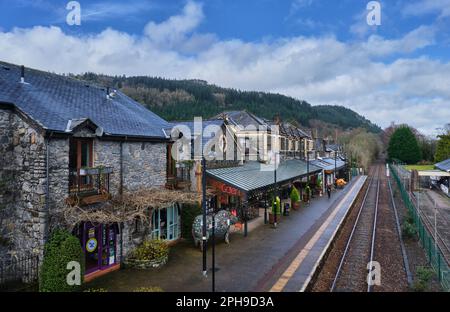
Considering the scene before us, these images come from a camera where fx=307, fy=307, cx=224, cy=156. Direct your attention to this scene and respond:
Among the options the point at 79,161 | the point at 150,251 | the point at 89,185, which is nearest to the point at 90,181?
the point at 89,185

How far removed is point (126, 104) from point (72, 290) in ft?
36.9

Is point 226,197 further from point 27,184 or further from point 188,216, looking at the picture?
point 27,184

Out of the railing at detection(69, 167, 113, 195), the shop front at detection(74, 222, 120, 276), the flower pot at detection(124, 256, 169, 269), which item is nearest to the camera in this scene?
the railing at detection(69, 167, 113, 195)

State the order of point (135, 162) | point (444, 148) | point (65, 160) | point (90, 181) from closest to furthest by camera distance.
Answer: point (65, 160), point (90, 181), point (135, 162), point (444, 148)

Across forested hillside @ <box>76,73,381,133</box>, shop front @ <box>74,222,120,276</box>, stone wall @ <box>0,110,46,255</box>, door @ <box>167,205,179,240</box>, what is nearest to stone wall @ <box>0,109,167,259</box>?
stone wall @ <box>0,110,46,255</box>

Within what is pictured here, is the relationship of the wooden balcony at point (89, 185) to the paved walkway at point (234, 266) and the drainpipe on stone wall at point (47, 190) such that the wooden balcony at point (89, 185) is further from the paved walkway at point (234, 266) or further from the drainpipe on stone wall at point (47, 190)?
the paved walkway at point (234, 266)

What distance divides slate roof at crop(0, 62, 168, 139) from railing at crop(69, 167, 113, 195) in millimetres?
1631

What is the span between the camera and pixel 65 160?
1092 centimetres

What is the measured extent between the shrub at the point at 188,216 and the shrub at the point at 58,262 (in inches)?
289

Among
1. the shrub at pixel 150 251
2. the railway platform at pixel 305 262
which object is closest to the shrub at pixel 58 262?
the shrub at pixel 150 251

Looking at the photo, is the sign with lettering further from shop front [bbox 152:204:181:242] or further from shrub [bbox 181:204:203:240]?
shop front [bbox 152:204:181:242]

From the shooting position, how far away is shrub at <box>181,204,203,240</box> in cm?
1689

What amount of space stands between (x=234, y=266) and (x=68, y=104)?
10.1 m
